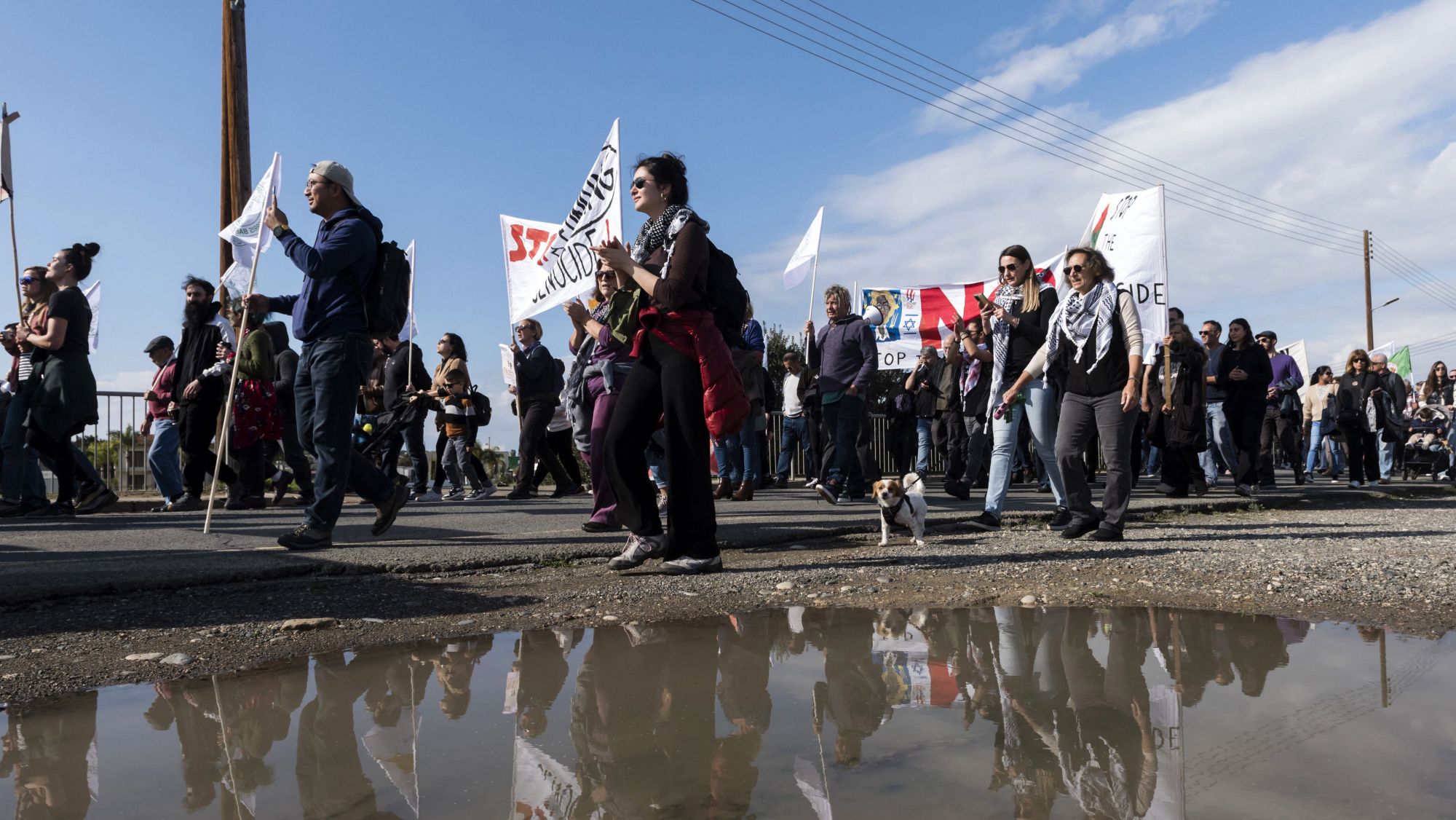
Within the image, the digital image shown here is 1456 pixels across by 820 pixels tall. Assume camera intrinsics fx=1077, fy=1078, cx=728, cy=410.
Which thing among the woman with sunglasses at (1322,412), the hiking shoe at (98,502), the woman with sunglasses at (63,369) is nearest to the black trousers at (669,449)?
the woman with sunglasses at (63,369)

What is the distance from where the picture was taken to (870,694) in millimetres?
2686

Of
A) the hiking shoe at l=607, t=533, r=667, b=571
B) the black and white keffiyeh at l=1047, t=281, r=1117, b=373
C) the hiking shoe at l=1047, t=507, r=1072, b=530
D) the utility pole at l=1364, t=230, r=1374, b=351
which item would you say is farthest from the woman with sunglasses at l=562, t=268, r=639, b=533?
the utility pole at l=1364, t=230, r=1374, b=351

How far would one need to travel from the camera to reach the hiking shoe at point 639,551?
16.2 feet

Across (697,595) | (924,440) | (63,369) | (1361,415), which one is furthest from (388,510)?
(1361,415)

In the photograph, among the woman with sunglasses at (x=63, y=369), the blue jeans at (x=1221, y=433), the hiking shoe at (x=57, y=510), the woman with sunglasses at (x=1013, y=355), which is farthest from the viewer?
the blue jeans at (x=1221, y=433)

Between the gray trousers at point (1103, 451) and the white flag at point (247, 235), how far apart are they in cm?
527

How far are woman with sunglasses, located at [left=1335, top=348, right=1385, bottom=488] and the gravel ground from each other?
8.53 meters

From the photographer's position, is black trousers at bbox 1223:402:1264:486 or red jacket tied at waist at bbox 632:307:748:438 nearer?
red jacket tied at waist at bbox 632:307:748:438

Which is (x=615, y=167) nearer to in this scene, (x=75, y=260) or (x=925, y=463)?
(x=75, y=260)

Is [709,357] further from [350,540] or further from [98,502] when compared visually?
[98,502]

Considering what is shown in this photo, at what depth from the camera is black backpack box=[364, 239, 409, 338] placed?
18.4 feet

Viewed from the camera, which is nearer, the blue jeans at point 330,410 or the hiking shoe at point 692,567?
the hiking shoe at point 692,567

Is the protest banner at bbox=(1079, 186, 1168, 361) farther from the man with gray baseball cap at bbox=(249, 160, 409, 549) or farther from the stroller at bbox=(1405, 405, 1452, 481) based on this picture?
the stroller at bbox=(1405, 405, 1452, 481)

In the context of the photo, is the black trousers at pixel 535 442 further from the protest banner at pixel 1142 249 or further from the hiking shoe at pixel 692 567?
the hiking shoe at pixel 692 567
